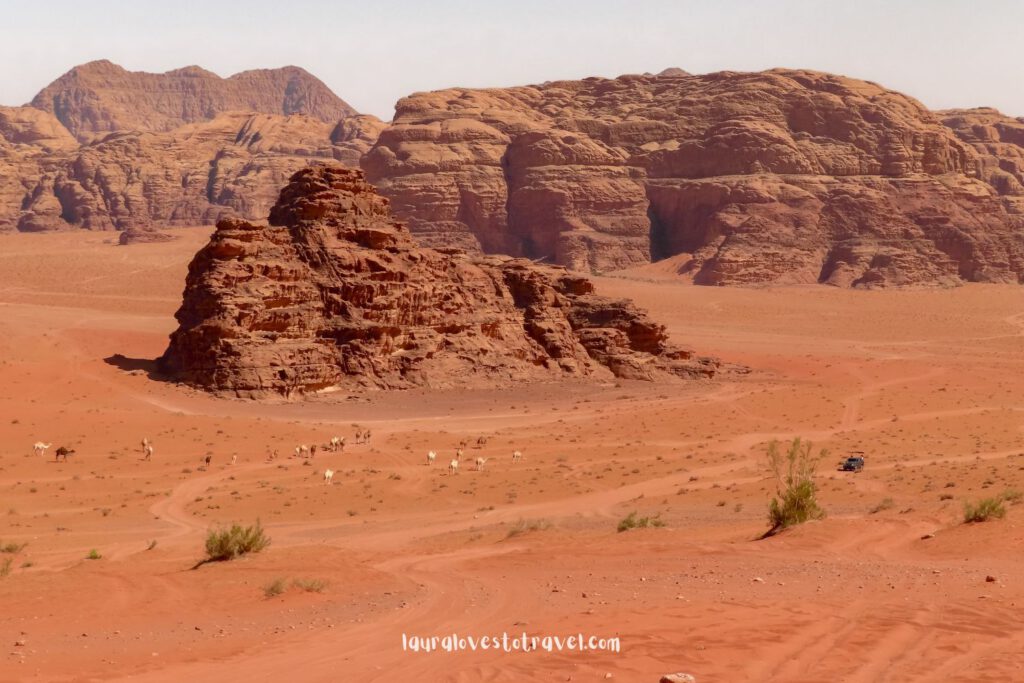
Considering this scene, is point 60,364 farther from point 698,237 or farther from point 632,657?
point 698,237

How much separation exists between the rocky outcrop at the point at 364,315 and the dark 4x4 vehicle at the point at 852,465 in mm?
21429

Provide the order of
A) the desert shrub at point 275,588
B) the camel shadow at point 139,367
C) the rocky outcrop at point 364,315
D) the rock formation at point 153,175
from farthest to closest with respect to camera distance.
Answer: the rock formation at point 153,175 → the camel shadow at point 139,367 → the rocky outcrop at point 364,315 → the desert shrub at point 275,588

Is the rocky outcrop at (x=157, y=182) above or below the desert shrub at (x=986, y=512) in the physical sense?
above

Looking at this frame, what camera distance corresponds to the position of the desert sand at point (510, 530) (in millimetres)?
11367

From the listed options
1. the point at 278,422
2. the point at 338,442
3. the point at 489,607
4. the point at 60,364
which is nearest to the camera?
the point at 489,607

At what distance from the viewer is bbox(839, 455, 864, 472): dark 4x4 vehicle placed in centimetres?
3107

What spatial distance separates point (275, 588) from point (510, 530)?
6967 mm

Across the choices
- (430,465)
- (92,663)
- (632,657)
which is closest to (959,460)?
(430,465)

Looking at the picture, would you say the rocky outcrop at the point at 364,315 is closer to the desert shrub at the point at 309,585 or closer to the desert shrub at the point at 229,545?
the desert shrub at the point at 229,545

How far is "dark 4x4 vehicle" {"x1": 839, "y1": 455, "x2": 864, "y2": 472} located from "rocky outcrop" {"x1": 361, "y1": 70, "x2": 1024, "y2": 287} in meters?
68.1

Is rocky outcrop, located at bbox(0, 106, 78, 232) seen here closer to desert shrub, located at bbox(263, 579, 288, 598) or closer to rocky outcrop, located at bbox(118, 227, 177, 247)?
rocky outcrop, located at bbox(118, 227, 177, 247)

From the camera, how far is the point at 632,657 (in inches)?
421

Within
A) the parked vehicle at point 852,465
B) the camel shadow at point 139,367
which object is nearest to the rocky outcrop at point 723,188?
the camel shadow at point 139,367

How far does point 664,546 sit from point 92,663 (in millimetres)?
9225
